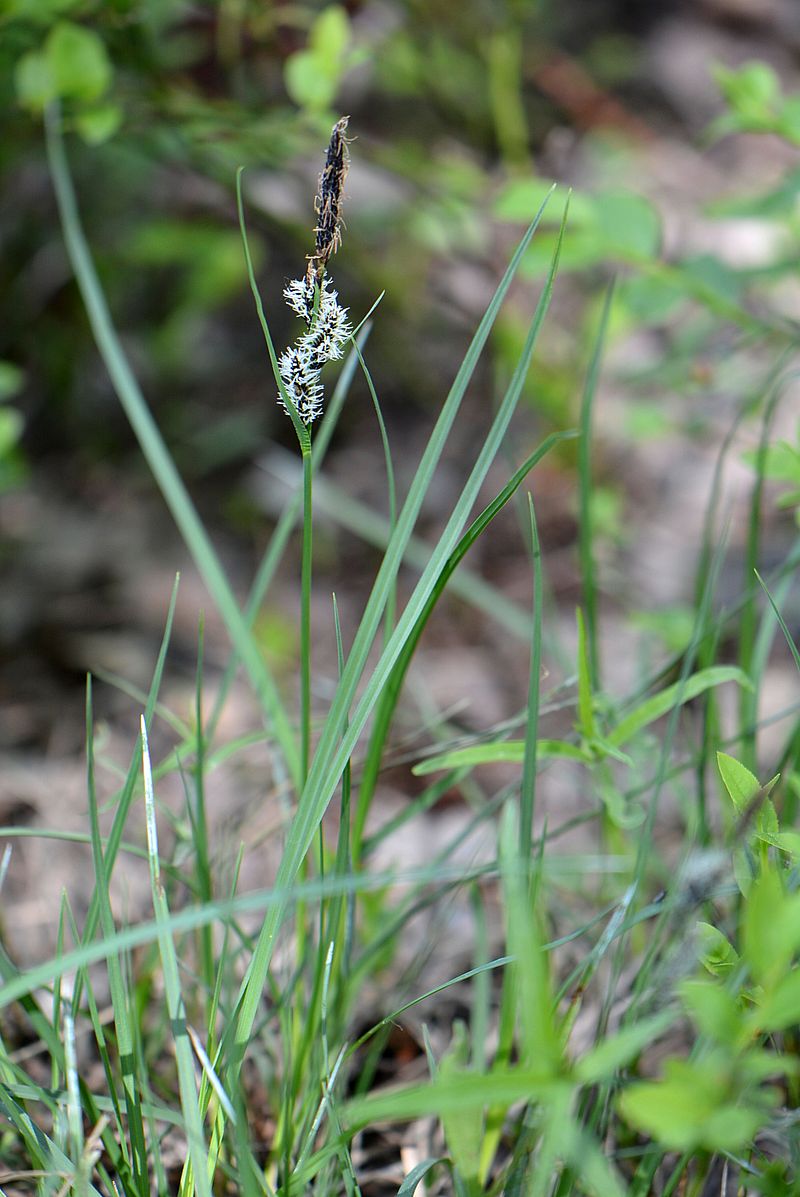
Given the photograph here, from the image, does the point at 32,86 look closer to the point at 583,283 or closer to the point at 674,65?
the point at 583,283

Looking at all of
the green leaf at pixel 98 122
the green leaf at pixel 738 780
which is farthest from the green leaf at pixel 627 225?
the green leaf at pixel 738 780

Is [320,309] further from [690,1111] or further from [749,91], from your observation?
[749,91]

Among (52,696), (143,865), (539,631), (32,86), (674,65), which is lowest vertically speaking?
(143,865)

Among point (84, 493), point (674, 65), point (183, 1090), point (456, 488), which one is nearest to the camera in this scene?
point (183, 1090)

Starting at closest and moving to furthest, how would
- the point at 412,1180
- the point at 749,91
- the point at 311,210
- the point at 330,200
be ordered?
the point at 330,200, the point at 412,1180, the point at 749,91, the point at 311,210

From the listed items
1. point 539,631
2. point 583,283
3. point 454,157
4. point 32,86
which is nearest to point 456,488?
point 583,283

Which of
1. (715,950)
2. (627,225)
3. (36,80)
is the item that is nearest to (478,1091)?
(715,950)

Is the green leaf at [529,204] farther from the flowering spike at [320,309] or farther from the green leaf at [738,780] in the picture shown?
the green leaf at [738,780]
